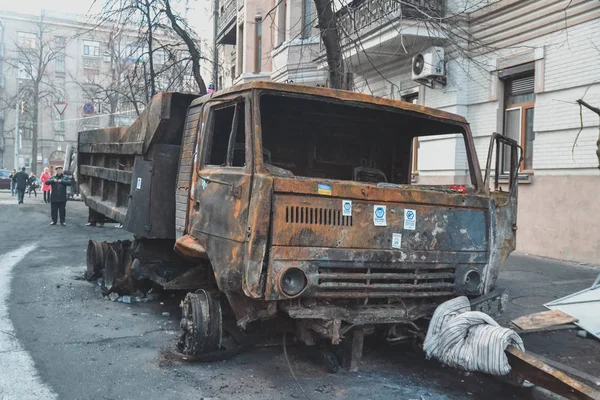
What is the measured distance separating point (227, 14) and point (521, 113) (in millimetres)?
16953

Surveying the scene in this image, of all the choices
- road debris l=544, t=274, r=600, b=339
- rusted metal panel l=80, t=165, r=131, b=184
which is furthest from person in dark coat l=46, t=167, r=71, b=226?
road debris l=544, t=274, r=600, b=339

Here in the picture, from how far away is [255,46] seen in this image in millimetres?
21375

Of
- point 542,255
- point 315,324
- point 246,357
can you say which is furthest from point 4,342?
point 542,255

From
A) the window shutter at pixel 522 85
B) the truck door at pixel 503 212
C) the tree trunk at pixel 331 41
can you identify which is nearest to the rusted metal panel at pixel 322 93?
the truck door at pixel 503 212

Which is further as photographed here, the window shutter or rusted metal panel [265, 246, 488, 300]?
the window shutter

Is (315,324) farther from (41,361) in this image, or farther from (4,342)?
(4,342)

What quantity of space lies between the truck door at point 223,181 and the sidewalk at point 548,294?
3.24m

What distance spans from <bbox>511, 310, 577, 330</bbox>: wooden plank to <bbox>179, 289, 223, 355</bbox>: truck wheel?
276 cm

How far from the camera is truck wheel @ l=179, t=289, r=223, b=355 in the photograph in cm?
455

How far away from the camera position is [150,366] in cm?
461

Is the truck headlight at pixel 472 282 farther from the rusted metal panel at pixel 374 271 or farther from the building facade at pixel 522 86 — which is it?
the building facade at pixel 522 86

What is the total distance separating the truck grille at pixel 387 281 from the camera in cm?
403

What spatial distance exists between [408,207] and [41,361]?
3.27m

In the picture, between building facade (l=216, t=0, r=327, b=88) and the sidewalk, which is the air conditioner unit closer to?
building facade (l=216, t=0, r=327, b=88)
